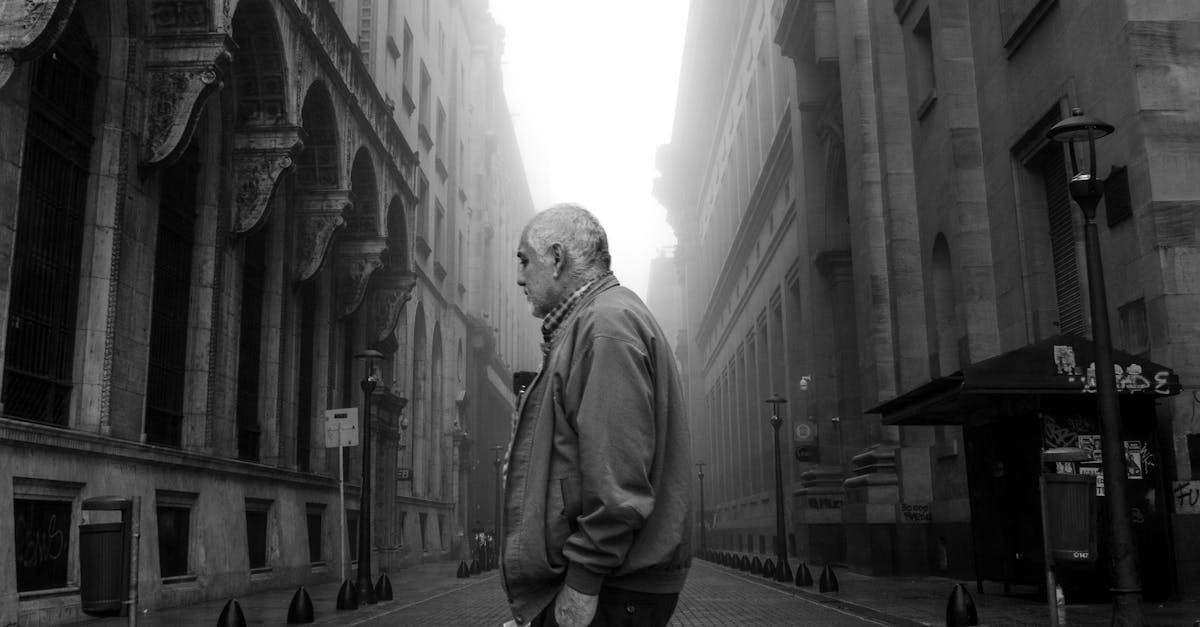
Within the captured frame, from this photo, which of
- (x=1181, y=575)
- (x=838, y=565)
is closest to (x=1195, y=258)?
(x=1181, y=575)

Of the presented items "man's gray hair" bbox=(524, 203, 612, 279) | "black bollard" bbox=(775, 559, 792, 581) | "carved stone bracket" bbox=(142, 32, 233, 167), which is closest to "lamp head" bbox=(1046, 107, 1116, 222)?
"man's gray hair" bbox=(524, 203, 612, 279)

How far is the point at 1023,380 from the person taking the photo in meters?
13.0

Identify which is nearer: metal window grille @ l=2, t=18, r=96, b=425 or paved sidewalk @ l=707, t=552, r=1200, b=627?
paved sidewalk @ l=707, t=552, r=1200, b=627

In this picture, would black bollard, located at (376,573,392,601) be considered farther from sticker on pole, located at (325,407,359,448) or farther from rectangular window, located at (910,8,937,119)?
rectangular window, located at (910,8,937,119)

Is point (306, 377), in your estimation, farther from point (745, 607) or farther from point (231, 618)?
point (231, 618)

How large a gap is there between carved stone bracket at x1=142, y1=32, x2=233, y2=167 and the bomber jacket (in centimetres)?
1429

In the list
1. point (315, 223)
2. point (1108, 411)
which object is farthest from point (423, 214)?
point (1108, 411)

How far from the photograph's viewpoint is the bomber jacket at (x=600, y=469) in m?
2.90

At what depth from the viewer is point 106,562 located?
320 inches

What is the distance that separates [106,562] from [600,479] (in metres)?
6.49

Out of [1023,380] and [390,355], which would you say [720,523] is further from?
[1023,380]

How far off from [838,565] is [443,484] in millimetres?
19891

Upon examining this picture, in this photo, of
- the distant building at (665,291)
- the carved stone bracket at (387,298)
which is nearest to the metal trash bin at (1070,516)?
the carved stone bracket at (387,298)

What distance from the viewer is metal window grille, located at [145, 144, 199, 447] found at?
17.6m
